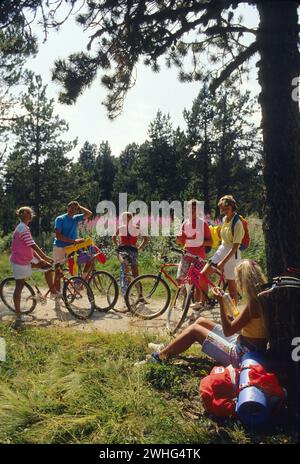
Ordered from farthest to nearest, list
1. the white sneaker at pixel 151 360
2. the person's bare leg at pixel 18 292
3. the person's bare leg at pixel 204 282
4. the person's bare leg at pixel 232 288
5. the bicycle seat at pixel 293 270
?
the person's bare leg at pixel 18 292 < the person's bare leg at pixel 232 288 < the person's bare leg at pixel 204 282 < the white sneaker at pixel 151 360 < the bicycle seat at pixel 293 270

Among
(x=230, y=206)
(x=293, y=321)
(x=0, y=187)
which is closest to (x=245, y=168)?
(x=0, y=187)

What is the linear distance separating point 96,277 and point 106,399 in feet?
13.9

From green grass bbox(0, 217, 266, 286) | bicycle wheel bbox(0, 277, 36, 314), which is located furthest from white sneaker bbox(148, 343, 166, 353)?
green grass bbox(0, 217, 266, 286)

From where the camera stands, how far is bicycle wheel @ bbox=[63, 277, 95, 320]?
7262mm

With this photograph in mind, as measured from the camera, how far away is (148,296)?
24.0 feet

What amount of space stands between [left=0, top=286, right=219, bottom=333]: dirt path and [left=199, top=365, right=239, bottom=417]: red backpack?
252 cm

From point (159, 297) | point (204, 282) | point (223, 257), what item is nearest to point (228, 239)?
point (223, 257)

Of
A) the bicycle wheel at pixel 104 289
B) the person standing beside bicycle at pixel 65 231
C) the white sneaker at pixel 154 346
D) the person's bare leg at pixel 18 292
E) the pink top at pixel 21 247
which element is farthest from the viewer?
the person standing beside bicycle at pixel 65 231

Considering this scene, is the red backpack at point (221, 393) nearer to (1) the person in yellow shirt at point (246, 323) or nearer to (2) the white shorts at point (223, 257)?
(1) the person in yellow shirt at point (246, 323)

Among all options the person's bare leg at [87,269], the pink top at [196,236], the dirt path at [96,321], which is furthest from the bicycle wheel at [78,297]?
the pink top at [196,236]

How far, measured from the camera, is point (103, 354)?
5.14 m

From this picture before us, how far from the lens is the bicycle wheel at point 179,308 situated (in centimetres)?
628

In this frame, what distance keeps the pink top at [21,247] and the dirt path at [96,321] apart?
1.02 m
